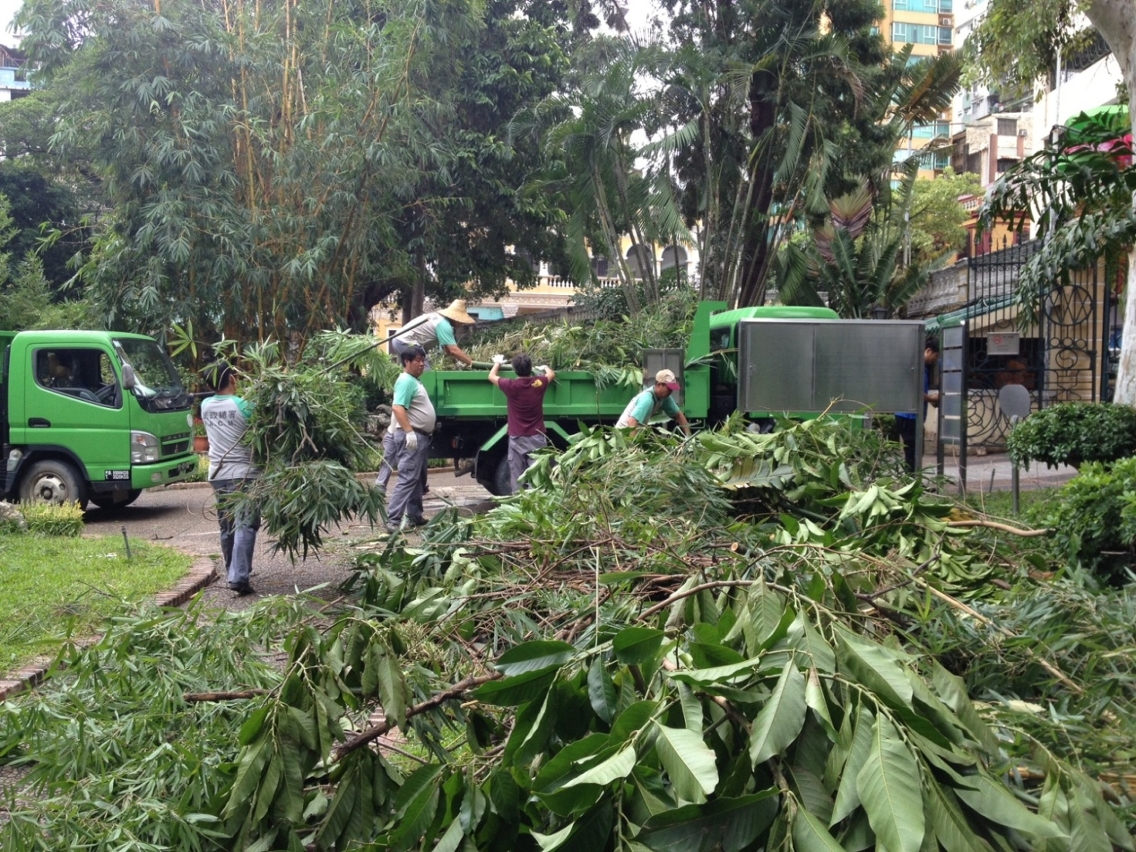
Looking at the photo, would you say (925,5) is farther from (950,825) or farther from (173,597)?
(950,825)

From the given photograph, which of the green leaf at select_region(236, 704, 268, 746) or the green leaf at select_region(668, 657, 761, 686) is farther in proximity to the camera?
the green leaf at select_region(236, 704, 268, 746)

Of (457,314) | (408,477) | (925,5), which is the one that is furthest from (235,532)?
(925,5)

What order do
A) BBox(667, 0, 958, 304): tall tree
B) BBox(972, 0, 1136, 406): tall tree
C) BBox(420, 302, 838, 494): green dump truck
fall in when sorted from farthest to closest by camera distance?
1. BBox(667, 0, 958, 304): tall tree
2. BBox(420, 302, 838, 494): green dump truck
3. BBox(972, 0, 1136, 406): tall tree

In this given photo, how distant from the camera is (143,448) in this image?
39.6ft

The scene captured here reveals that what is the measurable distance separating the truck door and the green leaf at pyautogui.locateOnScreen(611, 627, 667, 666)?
416 inches

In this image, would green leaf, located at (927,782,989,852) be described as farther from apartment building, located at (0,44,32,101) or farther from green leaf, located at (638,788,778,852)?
apartment building, located at (0,44,32,101)

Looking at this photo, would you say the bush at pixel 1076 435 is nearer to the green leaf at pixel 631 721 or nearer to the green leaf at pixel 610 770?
the green leaf at pixel 631 721

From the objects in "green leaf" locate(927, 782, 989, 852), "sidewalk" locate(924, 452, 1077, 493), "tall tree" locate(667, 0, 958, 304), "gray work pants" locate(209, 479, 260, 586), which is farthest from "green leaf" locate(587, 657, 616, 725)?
"tall tree" locate(667, 0, 958, 304)

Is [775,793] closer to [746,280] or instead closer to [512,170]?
[746,280]

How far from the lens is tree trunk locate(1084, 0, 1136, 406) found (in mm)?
9109

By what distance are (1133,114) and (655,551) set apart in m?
7.26

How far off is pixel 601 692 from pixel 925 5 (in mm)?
69863

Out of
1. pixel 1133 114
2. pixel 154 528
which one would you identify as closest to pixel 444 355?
pixel 154 528

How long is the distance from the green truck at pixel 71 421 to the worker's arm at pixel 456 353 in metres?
3.72
